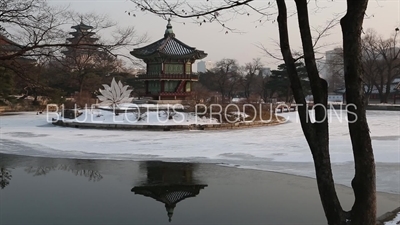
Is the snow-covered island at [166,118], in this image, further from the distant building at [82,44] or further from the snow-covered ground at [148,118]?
the distant building at [82,44]

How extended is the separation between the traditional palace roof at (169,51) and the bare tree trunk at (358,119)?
29026 millimetres

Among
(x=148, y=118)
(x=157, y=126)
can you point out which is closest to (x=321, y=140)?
(x=157, y=126)

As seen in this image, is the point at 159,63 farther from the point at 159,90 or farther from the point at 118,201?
the point at 118,201

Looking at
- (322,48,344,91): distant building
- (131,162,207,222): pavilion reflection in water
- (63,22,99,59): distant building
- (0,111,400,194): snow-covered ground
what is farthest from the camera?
(322,48,344,91): distant building

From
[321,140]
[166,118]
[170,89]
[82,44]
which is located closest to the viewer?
[321,140]

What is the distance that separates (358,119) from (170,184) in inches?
222

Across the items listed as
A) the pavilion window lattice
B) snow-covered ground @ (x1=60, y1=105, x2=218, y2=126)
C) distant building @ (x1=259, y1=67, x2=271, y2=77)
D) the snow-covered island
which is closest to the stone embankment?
the snow-covered island

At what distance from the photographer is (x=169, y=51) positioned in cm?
3259

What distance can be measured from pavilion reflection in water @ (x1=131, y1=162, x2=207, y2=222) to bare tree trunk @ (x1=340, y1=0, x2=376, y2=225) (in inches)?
132

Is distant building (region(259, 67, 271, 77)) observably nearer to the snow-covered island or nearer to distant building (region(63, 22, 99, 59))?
the snow-covered island

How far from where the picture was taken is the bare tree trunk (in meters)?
2.99

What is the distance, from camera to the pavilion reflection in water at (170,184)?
707 cm

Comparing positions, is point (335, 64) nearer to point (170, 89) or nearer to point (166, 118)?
point (170, 89)

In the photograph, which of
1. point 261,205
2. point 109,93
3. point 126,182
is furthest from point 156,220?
point 109,93
